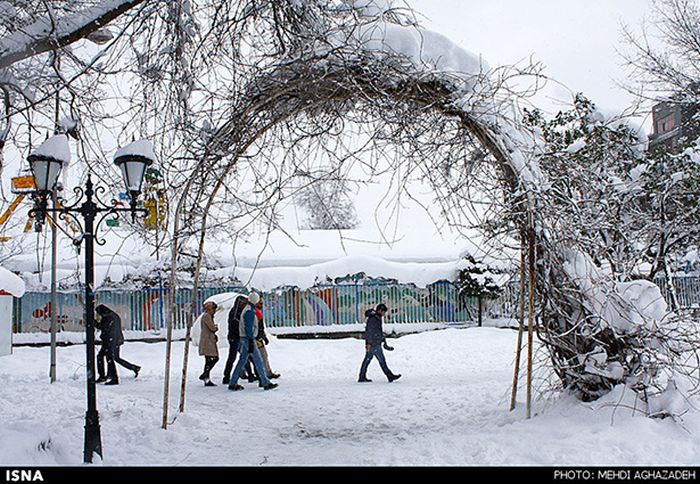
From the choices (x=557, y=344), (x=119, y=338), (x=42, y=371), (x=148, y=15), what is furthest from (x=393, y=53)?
(x=42, y=371)

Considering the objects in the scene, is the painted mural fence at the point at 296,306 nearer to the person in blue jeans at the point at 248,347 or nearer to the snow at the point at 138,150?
the person in blue jeans at the point at 248,347

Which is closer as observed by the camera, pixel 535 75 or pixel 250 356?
pixel 535 75

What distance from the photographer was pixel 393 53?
19.9 feet

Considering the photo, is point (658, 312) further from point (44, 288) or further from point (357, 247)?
point (44, 288)

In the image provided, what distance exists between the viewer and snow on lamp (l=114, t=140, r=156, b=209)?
575cm

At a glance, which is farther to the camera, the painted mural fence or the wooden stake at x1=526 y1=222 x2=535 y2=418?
the painted mural fence

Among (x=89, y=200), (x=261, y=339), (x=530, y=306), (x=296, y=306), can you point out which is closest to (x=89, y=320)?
(x=89, y=200)

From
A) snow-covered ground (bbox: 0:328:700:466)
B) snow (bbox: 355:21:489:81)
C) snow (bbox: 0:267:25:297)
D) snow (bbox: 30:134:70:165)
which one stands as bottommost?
snow-covered ground (bbox: 0:328:700:466)

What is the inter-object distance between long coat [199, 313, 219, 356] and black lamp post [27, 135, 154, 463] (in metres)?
4.79

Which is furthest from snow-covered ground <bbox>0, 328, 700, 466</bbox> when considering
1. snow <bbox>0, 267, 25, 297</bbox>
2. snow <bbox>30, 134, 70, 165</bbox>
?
snow <bbox>0, 267, 25, 297</bbox>

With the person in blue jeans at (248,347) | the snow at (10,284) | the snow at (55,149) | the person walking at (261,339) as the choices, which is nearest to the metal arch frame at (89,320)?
the snow at (55,149)

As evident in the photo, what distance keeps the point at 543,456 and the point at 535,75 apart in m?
3.67

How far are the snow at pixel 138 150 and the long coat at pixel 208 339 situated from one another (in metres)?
5.26

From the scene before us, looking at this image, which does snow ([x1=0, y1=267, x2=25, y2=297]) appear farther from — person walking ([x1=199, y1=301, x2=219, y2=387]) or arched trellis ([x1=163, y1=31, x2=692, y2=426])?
arched trellis ([x1=163, y1=31, x2=692, y2=426])
